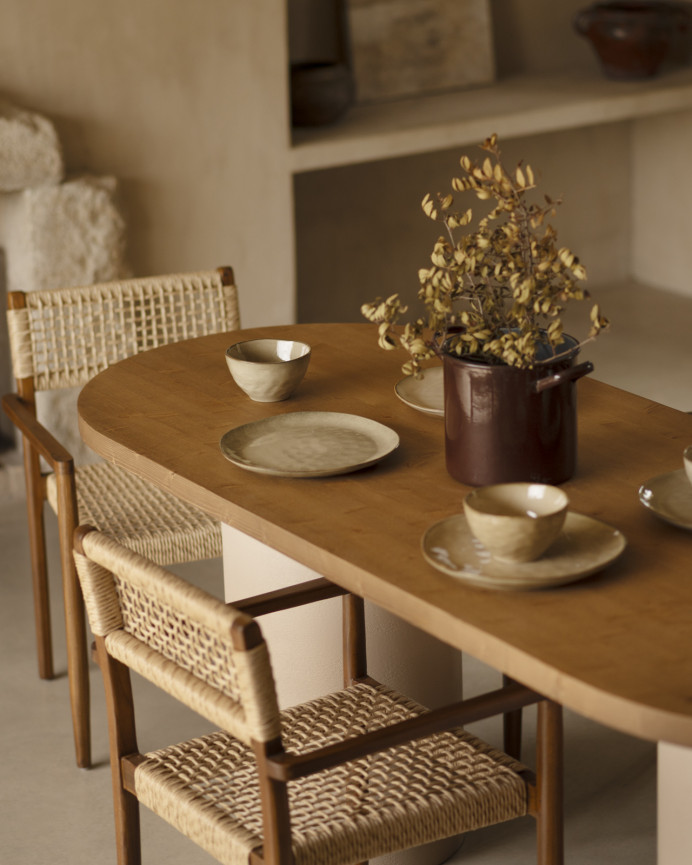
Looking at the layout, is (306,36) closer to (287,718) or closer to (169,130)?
(169,130)

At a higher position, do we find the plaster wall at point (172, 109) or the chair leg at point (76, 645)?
the plaster wall at point (172, 109)

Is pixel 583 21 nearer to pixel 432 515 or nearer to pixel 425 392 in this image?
pixel 425 392

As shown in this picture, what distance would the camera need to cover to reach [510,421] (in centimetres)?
170

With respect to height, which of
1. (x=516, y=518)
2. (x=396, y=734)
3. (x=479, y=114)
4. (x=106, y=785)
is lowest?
(x=106, y=785)

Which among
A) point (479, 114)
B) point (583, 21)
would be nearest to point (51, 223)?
point (479, 114)

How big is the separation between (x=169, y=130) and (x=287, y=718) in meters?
2.61

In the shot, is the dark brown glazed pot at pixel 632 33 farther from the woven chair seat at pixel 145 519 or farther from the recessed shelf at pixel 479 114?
the woven chair seat at pixel 145 519

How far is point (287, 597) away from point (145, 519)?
2.89 ft

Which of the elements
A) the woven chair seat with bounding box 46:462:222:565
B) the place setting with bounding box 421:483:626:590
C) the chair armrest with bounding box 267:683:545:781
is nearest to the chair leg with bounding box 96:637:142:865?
the chair armrest with bounding box 267:683:545:781

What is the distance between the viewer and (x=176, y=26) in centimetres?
386

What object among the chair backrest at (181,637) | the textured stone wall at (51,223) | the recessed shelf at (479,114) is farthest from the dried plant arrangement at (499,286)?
the recessed shelf at (479,114)

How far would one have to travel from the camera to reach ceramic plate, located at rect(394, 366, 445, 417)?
204 centimetres

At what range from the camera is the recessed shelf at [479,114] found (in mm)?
4406

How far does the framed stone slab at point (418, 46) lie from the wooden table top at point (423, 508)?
9.52 ft
